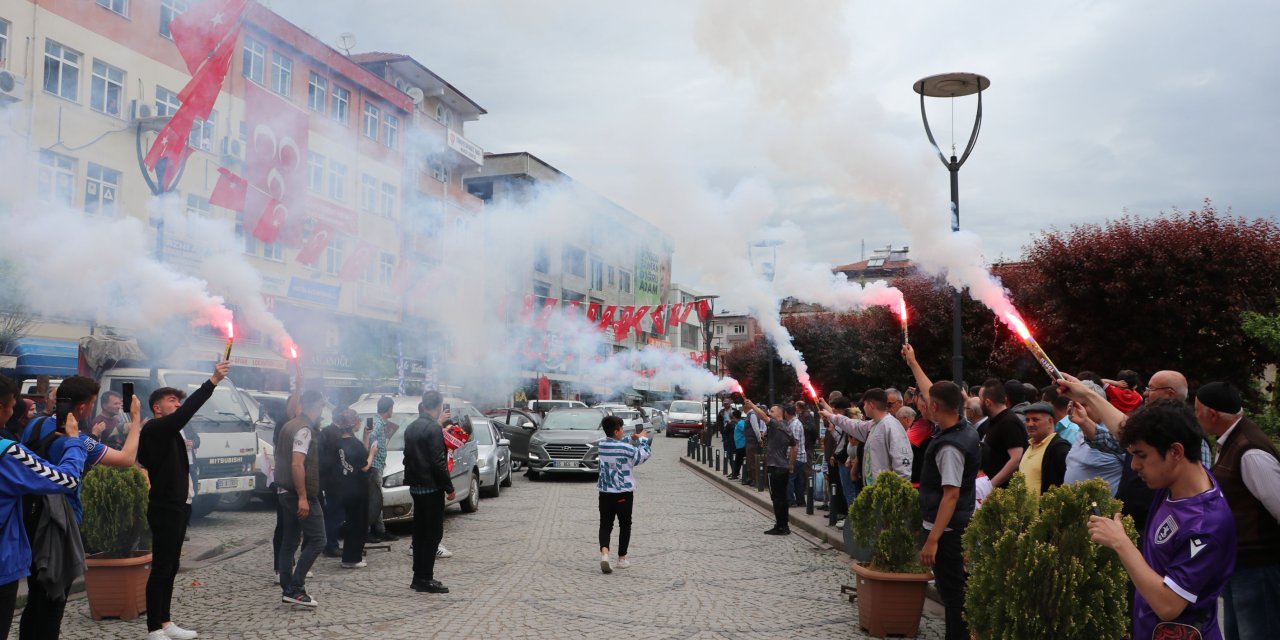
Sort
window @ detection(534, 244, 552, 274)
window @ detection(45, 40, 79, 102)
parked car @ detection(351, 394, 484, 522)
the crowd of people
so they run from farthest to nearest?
window @ detection(534, 244, 552, 274) < window @ detection(45, 40, 79, 102) < parked car @ detection(351, 394, 484, 522) < the crowd of people

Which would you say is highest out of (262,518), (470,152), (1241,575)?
(470,152)

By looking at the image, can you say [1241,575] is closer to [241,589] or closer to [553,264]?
[241,589]

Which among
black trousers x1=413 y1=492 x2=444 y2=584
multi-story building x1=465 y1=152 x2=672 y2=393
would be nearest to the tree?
multi-story building x1=465 y1=152 x2=672 y2=393

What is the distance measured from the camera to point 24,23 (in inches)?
792

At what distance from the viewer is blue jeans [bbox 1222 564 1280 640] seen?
3.64 metres

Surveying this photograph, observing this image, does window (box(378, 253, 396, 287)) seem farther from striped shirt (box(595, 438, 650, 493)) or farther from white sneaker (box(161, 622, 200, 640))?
white sneaker (box(161, 622, 200, 640))

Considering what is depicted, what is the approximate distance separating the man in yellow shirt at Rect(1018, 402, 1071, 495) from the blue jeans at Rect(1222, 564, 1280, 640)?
2.46m

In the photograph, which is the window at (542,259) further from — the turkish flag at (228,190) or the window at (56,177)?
the window at (56,177)

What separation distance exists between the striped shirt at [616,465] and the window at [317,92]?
66.8ft

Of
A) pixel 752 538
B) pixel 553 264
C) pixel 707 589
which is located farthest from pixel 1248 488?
pixel 553 264

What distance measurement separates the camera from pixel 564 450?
20.5 meters

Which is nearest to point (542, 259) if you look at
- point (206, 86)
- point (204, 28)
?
point (206, 86)

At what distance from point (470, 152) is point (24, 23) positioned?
13.6 m

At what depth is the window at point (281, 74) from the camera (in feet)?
81.4
